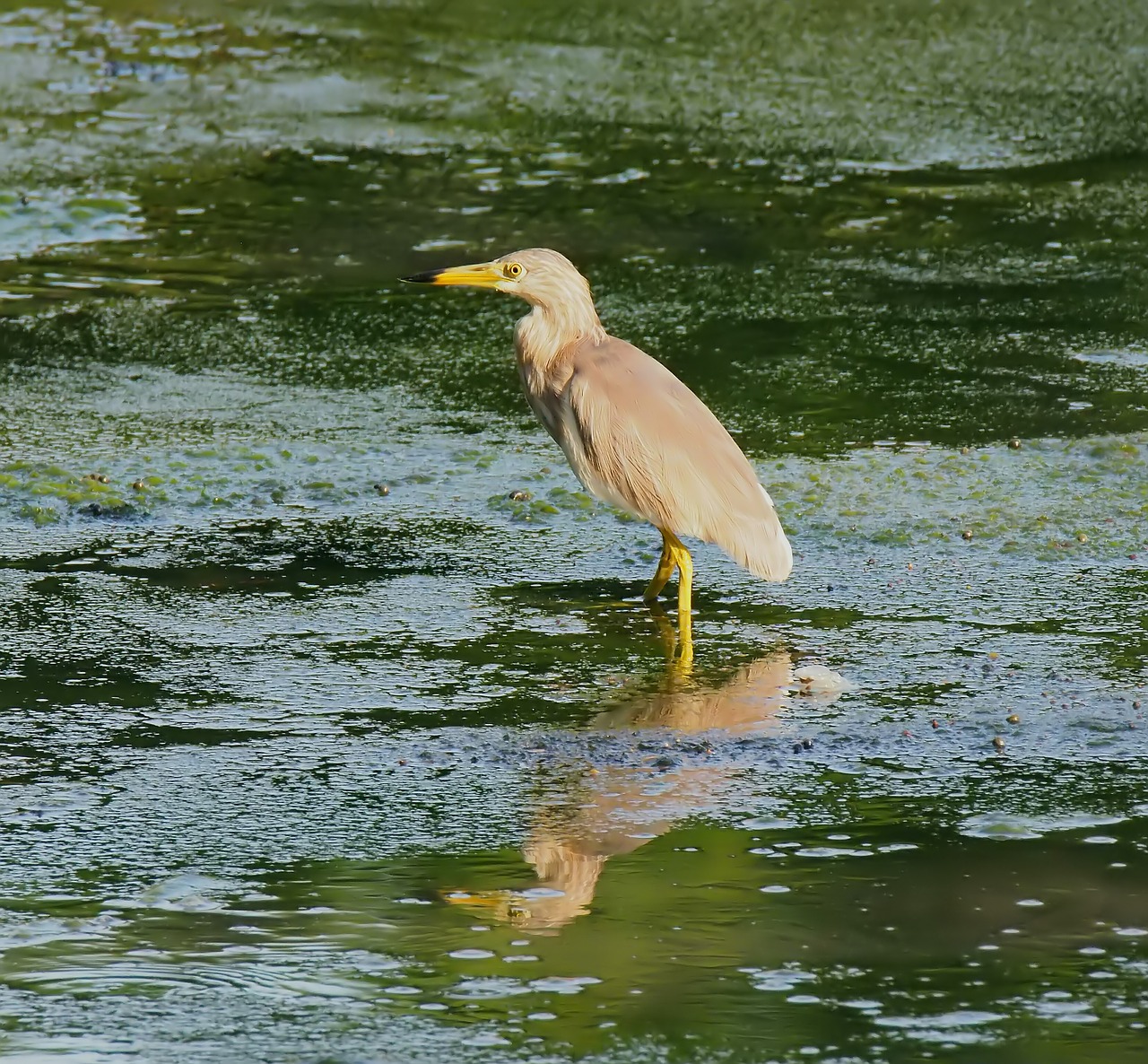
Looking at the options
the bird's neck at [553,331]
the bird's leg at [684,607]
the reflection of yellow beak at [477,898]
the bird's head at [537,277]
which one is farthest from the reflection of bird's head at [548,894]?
the bird's head at [537,277]

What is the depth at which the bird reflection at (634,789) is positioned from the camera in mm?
3746

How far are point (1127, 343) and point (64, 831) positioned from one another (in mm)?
5340

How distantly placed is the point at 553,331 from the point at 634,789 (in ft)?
6.14

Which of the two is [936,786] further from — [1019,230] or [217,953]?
[1019,230]

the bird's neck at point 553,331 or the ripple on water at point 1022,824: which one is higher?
the bird's neck at point 553,331

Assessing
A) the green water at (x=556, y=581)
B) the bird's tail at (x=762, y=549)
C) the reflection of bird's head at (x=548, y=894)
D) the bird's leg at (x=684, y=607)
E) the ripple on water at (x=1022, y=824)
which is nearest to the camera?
the green water at (x=556, y=581)

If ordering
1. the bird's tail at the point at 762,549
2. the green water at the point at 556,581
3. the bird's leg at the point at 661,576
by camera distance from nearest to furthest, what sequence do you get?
the green water at the point at 556,581 < the bird's tail at the point at 762,549 < the bird's leg at the point at 661,576

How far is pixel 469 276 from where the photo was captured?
5711 mm

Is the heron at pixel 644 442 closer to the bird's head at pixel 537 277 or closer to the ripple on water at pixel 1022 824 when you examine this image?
the bird's head at pixel 537 277

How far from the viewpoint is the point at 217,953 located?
351 cm

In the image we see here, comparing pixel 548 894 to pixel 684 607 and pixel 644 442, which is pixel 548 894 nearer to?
pixel 684 607

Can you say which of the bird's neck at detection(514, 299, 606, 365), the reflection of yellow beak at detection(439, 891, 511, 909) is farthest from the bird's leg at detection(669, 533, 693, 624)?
the reflection of yellow beak at detection(439, 891, 511, 909)

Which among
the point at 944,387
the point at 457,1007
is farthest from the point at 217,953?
the point at 944,387

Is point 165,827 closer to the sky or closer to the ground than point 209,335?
closer to the ground
